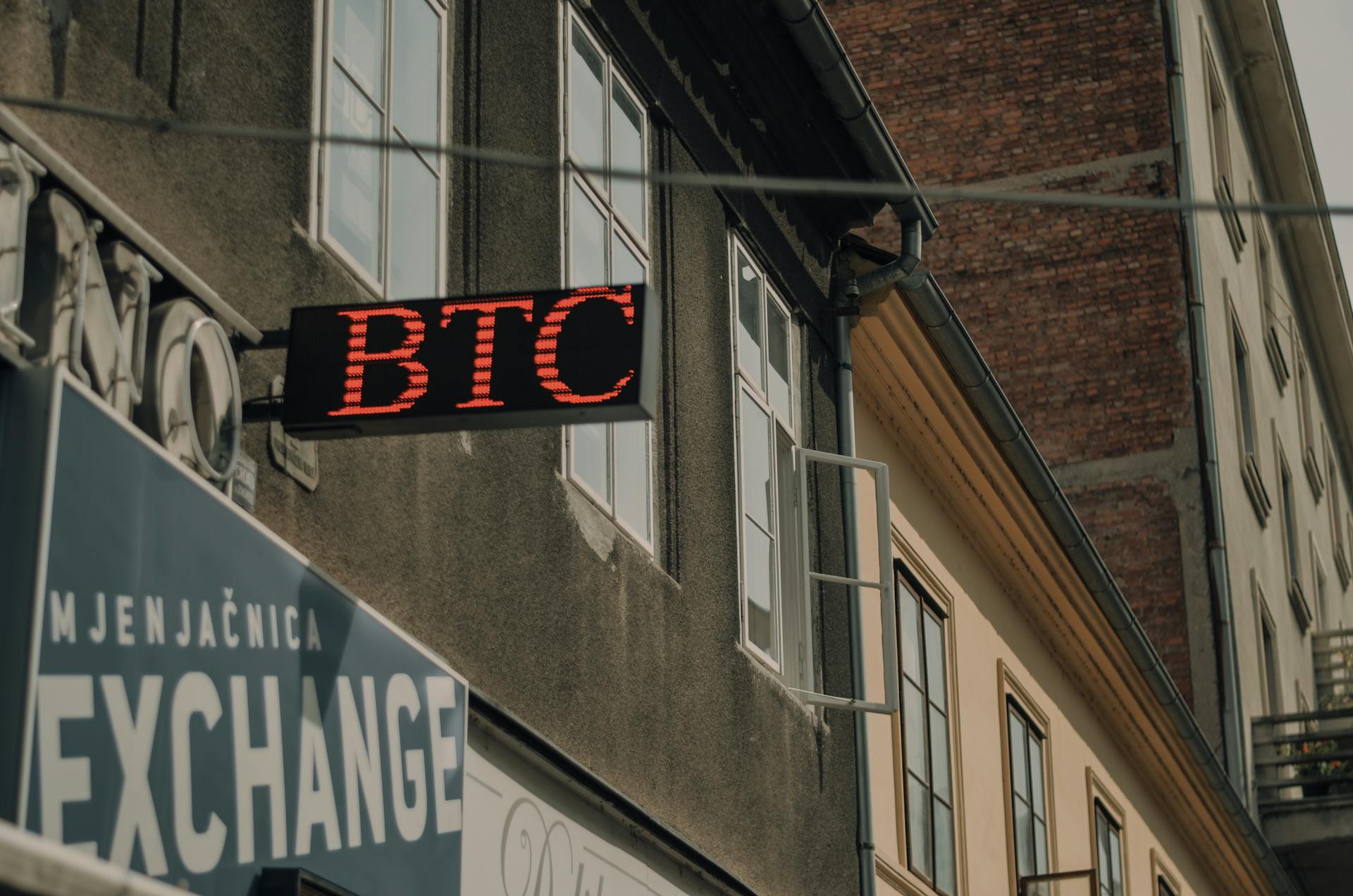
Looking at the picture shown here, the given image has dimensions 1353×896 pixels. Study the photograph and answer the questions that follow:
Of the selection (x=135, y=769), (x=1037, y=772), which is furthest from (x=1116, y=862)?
(x=135, y=769)

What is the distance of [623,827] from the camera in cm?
870

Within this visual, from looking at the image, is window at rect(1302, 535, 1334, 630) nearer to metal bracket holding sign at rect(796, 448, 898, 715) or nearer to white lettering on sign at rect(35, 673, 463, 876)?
metal bracket holding sign at rect(796, 448, 898, 715)

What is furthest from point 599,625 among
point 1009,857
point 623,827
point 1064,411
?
point 1064,411

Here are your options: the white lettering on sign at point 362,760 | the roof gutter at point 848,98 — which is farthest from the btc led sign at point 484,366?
the roof gutter at point 848,98

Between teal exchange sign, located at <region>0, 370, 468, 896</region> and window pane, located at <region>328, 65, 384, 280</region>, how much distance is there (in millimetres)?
1342

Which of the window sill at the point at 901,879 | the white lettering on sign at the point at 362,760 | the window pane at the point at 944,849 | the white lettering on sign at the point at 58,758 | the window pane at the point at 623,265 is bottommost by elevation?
the white lettering on sign at the point at 58,758

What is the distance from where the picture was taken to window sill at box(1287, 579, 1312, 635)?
3116 cm

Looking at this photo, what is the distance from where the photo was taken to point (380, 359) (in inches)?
235

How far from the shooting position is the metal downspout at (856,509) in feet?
39.0

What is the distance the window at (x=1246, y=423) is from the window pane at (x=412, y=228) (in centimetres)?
2156

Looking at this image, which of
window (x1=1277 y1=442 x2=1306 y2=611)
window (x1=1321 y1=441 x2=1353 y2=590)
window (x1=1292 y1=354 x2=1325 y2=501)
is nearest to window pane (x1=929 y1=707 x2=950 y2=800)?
window (x1=1277 y1=442 x2=1306 y2=611)

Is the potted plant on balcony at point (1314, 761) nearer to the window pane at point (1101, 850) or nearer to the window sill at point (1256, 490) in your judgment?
the window sill at point (1256, 490)

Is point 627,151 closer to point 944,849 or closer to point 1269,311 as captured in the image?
point 944,849

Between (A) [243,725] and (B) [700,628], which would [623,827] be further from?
(A) [243,725]
